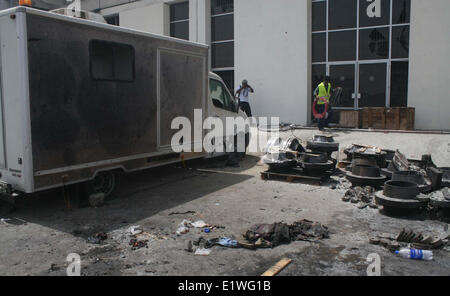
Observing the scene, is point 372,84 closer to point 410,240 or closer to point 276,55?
point 276,55

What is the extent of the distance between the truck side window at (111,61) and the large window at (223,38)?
1128 centimetres

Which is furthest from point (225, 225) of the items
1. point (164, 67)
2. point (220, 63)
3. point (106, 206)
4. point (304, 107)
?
point (220, 63)

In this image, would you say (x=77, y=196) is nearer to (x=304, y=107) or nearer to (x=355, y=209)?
(x=355, y=209)

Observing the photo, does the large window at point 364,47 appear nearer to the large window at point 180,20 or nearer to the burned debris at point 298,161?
the large window at point 180,20

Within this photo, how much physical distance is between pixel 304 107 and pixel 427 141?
523 cm

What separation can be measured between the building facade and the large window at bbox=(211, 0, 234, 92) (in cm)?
4

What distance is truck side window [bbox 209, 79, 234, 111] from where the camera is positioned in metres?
9.51

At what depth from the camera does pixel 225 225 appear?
571cm

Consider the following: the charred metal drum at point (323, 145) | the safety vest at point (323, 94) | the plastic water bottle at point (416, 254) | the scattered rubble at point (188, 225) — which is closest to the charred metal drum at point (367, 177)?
the charred metal drum at point (323, 145)

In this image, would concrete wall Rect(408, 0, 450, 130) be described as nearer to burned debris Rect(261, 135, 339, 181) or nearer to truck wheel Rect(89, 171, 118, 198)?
burned debris Rect(261, 135, 339, 181)

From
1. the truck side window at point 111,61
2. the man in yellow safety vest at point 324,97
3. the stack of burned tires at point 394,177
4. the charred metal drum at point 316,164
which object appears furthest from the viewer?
the man in yellow safety vest at point 324,97

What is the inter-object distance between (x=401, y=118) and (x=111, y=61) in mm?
10068

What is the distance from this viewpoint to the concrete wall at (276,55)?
15.5 metres

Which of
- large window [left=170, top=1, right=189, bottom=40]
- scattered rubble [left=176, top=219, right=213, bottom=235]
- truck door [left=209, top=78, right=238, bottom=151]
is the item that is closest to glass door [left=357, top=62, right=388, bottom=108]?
truck door [left=209, top=78, right=238, bottom=151]
